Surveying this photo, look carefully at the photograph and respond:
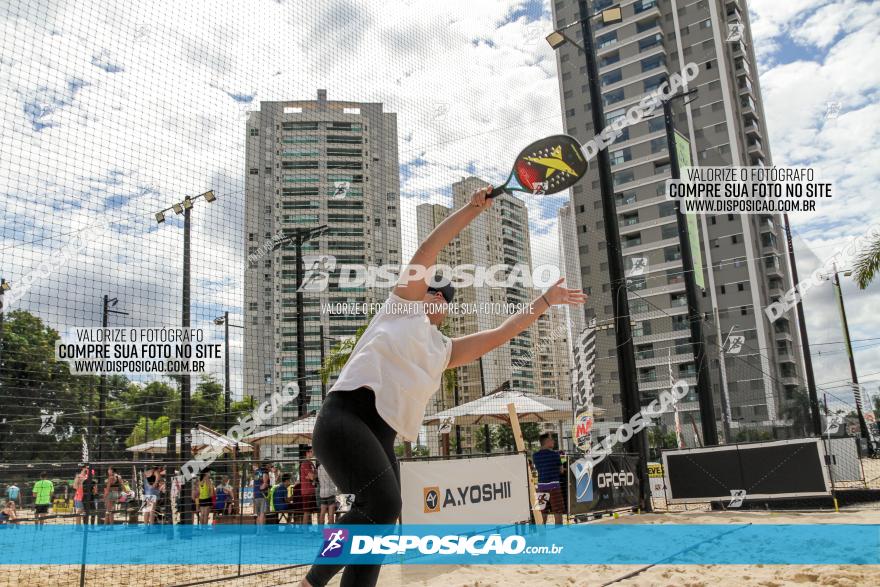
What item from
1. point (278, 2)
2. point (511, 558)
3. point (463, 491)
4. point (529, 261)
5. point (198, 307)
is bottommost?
point (511, 558)

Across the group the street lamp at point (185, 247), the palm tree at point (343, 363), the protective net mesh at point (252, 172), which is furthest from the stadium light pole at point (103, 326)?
the palm tree at point (343, 363)

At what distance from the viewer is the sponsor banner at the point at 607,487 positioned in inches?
328

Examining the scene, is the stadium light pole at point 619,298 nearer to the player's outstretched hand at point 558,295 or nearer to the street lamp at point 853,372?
the player's outstretched hand at point 558,295

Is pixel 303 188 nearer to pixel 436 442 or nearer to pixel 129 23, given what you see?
pixel 129 23

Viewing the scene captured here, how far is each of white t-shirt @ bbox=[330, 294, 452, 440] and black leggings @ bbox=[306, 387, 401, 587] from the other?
0.29 ft

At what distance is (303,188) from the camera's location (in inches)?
420

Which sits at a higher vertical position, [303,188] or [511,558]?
[303,188]

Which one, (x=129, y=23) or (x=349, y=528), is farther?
(x=129, y=23)

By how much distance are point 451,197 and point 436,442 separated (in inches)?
373

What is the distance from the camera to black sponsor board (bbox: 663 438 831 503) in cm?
845

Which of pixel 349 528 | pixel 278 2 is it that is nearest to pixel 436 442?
pixel 278 2

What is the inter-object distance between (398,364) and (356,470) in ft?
1.16

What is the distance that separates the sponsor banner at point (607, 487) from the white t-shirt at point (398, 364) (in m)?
6.83

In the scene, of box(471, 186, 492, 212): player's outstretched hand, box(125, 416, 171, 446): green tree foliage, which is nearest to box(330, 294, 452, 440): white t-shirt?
box(471, 186, 492, 212): player's outstretched hand
